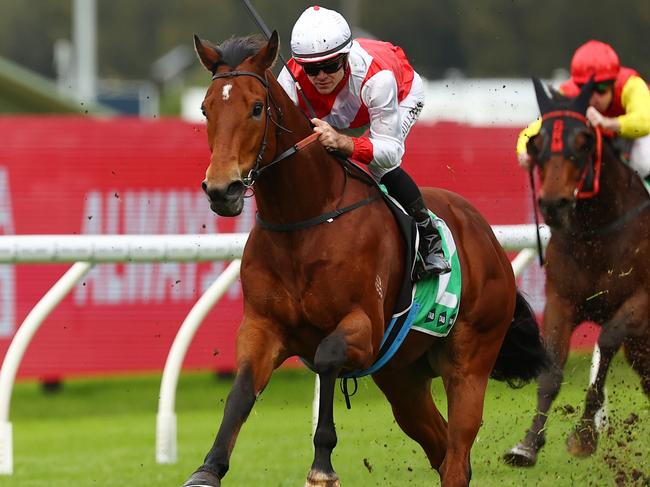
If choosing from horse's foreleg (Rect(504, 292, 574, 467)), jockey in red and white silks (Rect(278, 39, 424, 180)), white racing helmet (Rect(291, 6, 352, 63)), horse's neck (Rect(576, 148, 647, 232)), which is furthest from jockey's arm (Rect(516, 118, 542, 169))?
white racing helmet (Rect(291, 6, 352, 63))

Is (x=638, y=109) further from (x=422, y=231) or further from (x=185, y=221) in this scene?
(x=185, y=221)

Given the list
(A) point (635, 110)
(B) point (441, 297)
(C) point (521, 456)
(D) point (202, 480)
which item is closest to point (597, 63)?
(A) point (635, 110)

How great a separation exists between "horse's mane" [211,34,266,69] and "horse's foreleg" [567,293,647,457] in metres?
2.64

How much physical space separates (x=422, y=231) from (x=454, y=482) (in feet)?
3.03

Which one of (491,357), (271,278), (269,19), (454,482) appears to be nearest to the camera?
(271,278)

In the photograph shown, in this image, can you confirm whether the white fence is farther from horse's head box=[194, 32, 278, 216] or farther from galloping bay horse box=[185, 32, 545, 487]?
horse's head box=[194, 32, 278, 216]

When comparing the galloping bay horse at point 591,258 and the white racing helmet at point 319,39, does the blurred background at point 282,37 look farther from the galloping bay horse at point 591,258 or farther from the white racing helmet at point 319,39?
the white racing helmet at point 319,39

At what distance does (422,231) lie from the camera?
4855 mm

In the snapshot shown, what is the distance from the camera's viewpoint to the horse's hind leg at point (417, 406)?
5195 millimetres

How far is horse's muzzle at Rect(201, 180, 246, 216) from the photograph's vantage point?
12.6ft

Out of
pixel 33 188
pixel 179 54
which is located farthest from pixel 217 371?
pixel 179 54

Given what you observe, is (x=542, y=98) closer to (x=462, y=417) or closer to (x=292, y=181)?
(x=462, y=417)

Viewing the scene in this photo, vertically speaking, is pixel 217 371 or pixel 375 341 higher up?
pixel 375 341

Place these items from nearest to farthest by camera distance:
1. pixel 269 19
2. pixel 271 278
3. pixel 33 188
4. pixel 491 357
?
pixel 271 278 → pixel 491 357 → pixel 33 188 → pixel 269 19
